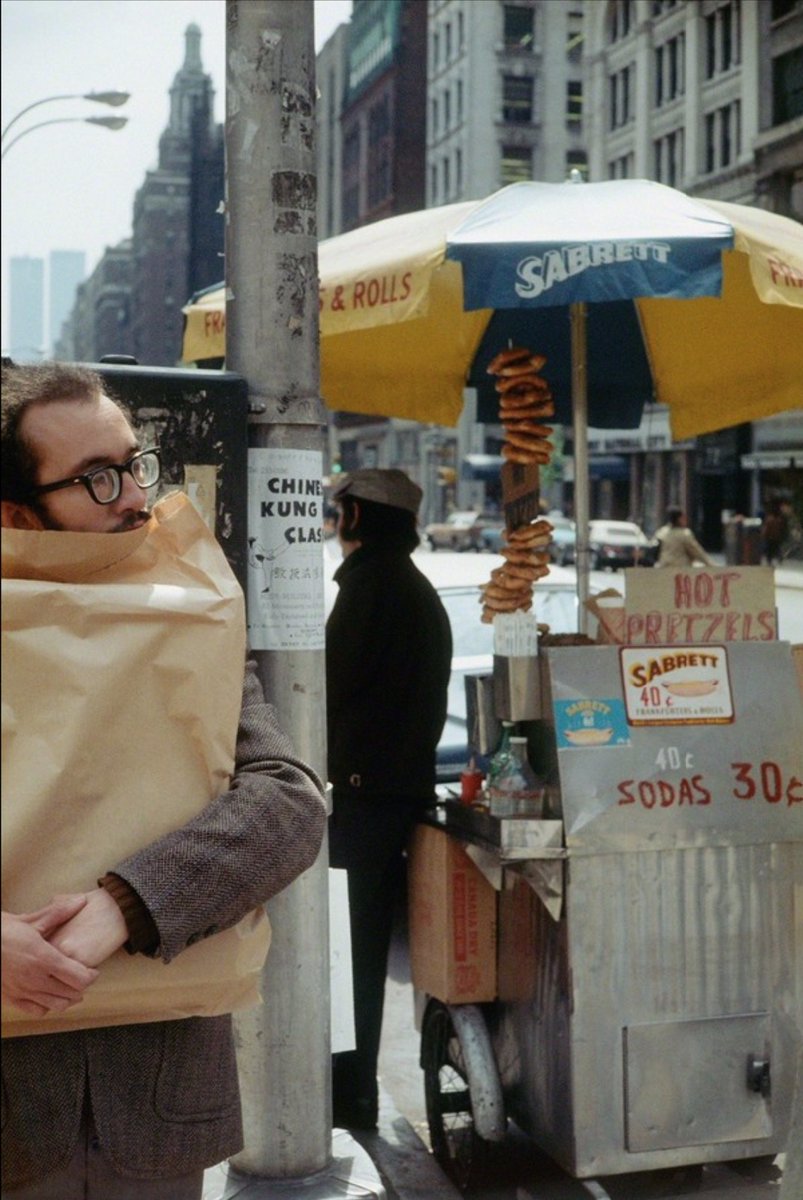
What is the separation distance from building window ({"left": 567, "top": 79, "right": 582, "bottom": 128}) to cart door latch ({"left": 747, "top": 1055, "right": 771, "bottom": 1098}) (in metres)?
67.8

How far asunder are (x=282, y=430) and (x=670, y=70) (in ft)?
151

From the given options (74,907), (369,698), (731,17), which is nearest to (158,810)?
(74,907)

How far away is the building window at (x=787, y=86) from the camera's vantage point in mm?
35594

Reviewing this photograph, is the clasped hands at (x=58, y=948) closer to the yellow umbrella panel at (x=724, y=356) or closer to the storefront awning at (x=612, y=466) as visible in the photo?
the yellow umbrella panel at (x=724, y=356)

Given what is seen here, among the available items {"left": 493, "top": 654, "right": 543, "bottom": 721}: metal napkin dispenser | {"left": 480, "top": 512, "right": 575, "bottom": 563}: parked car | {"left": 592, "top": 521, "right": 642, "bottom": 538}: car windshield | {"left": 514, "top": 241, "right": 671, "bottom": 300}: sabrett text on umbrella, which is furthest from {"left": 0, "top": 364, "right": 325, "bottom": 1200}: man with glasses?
{"left": 592, "top": 521, "right": 642, "bottom": 538}: car windshield

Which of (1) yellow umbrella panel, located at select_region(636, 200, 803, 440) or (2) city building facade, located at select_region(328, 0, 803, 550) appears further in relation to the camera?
(2) city building facade, located at select_region(328, 0, 803, 550)

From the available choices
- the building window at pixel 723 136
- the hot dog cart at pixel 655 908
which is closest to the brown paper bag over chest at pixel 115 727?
the hot dog cart at pixel 655 908

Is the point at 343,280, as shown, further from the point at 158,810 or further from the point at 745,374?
the point at 158,810

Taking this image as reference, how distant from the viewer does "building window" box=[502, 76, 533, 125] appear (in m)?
66.1

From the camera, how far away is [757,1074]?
3979mm

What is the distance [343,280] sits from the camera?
450 cm

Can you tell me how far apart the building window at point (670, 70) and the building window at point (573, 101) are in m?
21.5

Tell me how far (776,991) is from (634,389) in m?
2.92

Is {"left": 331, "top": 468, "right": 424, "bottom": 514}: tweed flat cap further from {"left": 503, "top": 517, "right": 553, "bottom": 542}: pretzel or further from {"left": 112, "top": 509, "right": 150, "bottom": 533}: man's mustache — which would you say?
{"left": 112, "top": 509, "right": 150, "bottom": 533}: man's mustache
